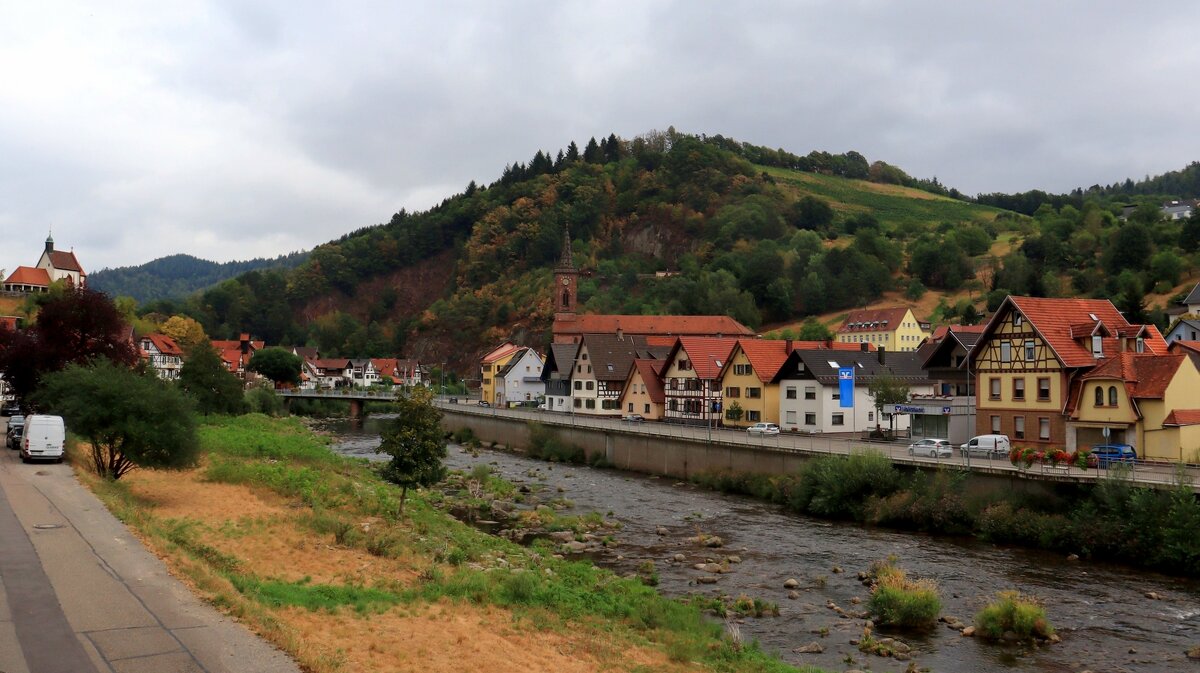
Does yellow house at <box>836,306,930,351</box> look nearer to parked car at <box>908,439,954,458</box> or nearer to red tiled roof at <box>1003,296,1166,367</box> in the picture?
red tiled roof at <box>1003,296,1166,367</box>

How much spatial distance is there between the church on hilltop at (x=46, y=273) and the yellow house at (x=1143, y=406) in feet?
395

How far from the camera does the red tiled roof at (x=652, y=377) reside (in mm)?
72644

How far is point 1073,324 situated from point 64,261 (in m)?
135

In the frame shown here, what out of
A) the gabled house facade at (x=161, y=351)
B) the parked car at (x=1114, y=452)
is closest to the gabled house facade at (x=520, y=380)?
the gabled house facade at (x=161, y=351)

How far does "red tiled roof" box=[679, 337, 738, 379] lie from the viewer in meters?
67.2

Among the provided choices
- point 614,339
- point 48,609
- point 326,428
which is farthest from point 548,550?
point 326,428

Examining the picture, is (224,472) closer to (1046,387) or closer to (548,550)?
(548,550)

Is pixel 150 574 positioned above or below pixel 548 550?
above

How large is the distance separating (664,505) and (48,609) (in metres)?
29.9

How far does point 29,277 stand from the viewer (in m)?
121

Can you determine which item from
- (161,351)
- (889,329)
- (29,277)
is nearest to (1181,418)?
(889,329)

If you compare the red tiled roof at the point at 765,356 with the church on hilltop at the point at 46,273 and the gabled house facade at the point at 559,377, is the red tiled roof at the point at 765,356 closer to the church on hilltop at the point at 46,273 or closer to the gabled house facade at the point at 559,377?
the gabled house facade at the point at 559,377

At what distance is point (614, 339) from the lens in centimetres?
8806

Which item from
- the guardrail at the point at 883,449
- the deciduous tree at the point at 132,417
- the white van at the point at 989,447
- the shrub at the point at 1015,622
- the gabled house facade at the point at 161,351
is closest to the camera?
the shrub at the point at 1015,622
